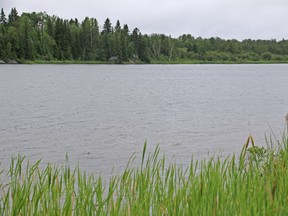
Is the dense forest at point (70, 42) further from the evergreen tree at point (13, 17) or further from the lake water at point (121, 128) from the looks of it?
the lake water at point (121, 128)

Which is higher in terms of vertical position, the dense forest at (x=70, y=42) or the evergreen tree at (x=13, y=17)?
the evergreen tree at (x=13, y=17)

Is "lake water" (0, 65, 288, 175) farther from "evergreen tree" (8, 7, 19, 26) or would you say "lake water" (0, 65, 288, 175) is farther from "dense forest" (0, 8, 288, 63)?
"evergreen tree" (8, 7, 19, 26)

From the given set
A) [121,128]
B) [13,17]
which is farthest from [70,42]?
[121,128]

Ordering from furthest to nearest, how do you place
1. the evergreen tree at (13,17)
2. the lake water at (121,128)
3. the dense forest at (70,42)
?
the evergreen tree at (13,17) → the dense forest at (70,42) → the lake water at (121,128)

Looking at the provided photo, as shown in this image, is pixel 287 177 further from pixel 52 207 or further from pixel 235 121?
pixel 235 121

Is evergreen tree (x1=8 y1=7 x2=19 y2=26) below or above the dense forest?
above

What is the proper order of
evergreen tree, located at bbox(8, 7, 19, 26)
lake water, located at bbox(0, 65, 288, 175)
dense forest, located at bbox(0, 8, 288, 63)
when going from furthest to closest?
1. evergreen tree, located at bbox(8, 7, 19, 26)
2. dense forest, located at bbox(0, 8, 288, 63)
3. lake water, located at bbox(0, 65, 288, 175)

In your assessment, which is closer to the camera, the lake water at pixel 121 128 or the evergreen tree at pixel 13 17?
the lake water at pixel 121 128

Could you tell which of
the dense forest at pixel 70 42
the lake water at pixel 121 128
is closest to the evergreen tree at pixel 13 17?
the dense forest at pixel 70 42

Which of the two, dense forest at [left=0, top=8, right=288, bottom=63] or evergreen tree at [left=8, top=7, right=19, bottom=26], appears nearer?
dense forest at [left=0, top=8, right=288, bottom=63]

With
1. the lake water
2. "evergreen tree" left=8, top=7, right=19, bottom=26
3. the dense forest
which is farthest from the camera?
"evergreen tree" left=8, top=7, right=19, bottom=26

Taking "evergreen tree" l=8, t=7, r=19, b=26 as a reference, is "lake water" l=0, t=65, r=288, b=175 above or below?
below

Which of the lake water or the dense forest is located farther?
the dense forest

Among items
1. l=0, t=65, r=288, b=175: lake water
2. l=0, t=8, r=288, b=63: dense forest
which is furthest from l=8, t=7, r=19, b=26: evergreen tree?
l=0, t=65, r=288, b=175: lake water
